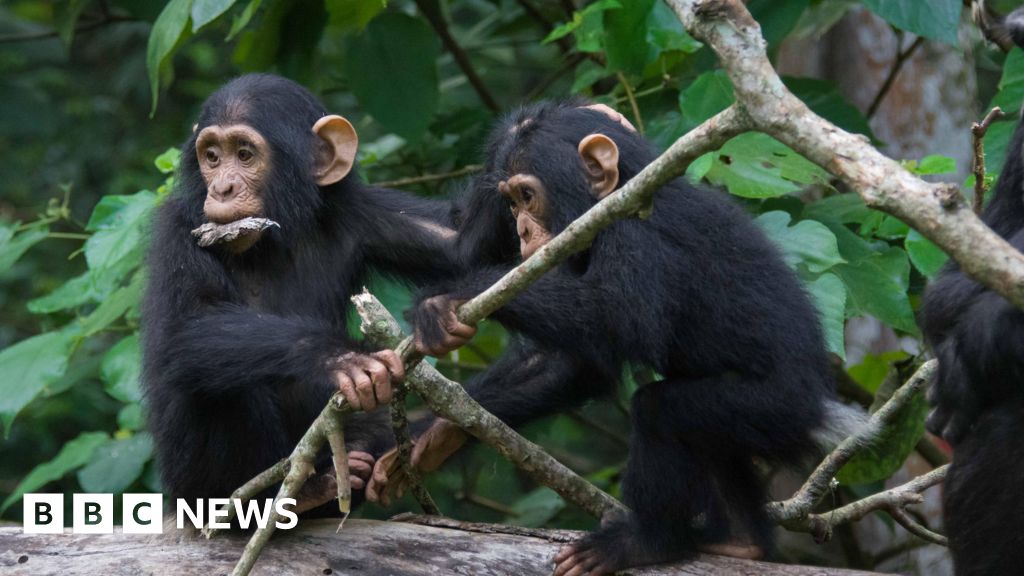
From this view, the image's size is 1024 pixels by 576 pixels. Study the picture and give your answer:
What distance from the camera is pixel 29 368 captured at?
5039mm

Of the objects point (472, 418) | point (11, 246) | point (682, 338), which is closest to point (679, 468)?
point (682, 338)

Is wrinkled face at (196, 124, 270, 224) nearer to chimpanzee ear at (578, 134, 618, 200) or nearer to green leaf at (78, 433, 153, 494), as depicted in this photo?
chimpanzee ear at (578, 134, 618, 200)

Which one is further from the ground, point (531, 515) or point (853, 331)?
point (853, 331)

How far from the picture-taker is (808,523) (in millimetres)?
4359

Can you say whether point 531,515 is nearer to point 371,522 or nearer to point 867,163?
point 371,522

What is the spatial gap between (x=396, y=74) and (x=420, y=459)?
2176 millimetres

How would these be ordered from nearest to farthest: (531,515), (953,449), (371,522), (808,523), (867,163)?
A: (867,163) < (953,449) < (371,522) < (808,523) < (531,515)

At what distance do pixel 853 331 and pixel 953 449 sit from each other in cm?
354

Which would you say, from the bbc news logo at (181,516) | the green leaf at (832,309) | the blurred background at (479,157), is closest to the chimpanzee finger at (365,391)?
the bbc news logo at (181,516)

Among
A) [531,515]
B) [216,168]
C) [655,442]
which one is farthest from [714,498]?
[531,515]

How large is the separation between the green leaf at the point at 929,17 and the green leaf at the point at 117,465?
323 centimetres

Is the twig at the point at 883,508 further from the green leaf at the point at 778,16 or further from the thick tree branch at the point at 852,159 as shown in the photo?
the thick tree branch at the point at 852,159

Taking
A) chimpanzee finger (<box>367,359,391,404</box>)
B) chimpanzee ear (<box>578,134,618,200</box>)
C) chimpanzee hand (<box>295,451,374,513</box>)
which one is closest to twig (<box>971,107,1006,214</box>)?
chimpanzee ear (<box>578,134,618,200</box>)

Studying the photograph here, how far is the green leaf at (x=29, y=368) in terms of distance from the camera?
4.88 metres
